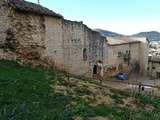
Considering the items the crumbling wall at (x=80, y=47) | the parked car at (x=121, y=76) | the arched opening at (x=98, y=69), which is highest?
the crumbling wall at (x=80, y=47)

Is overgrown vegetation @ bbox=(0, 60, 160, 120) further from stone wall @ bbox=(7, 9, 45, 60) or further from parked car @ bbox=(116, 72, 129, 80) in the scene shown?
parked car @ bbox=(116, 72, 129, 80)

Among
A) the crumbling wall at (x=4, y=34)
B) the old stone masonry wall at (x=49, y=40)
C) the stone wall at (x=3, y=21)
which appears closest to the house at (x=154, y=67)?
the old stone masonry wall at (x=49, y=40)

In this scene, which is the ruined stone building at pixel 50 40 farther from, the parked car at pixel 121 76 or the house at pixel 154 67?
the house at pixel 154 67

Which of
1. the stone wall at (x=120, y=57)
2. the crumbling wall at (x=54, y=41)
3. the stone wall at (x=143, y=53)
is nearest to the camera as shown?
the crumbling wall at (x=54, y=41)

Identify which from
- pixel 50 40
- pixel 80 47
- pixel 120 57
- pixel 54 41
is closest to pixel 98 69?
pixel 80 47

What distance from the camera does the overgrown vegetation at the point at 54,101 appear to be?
6.52 m

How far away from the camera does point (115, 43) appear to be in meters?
26.5

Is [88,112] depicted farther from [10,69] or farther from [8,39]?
[8,39]

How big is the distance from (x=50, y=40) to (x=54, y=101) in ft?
27.6

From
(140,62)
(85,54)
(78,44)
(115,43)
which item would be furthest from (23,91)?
(140,62)

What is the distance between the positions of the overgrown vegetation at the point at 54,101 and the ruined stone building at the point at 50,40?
2196mm

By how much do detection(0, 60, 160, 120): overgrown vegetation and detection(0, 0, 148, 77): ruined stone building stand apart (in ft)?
7.21

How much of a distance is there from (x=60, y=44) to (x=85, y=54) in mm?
4447

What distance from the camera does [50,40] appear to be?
1550cm
